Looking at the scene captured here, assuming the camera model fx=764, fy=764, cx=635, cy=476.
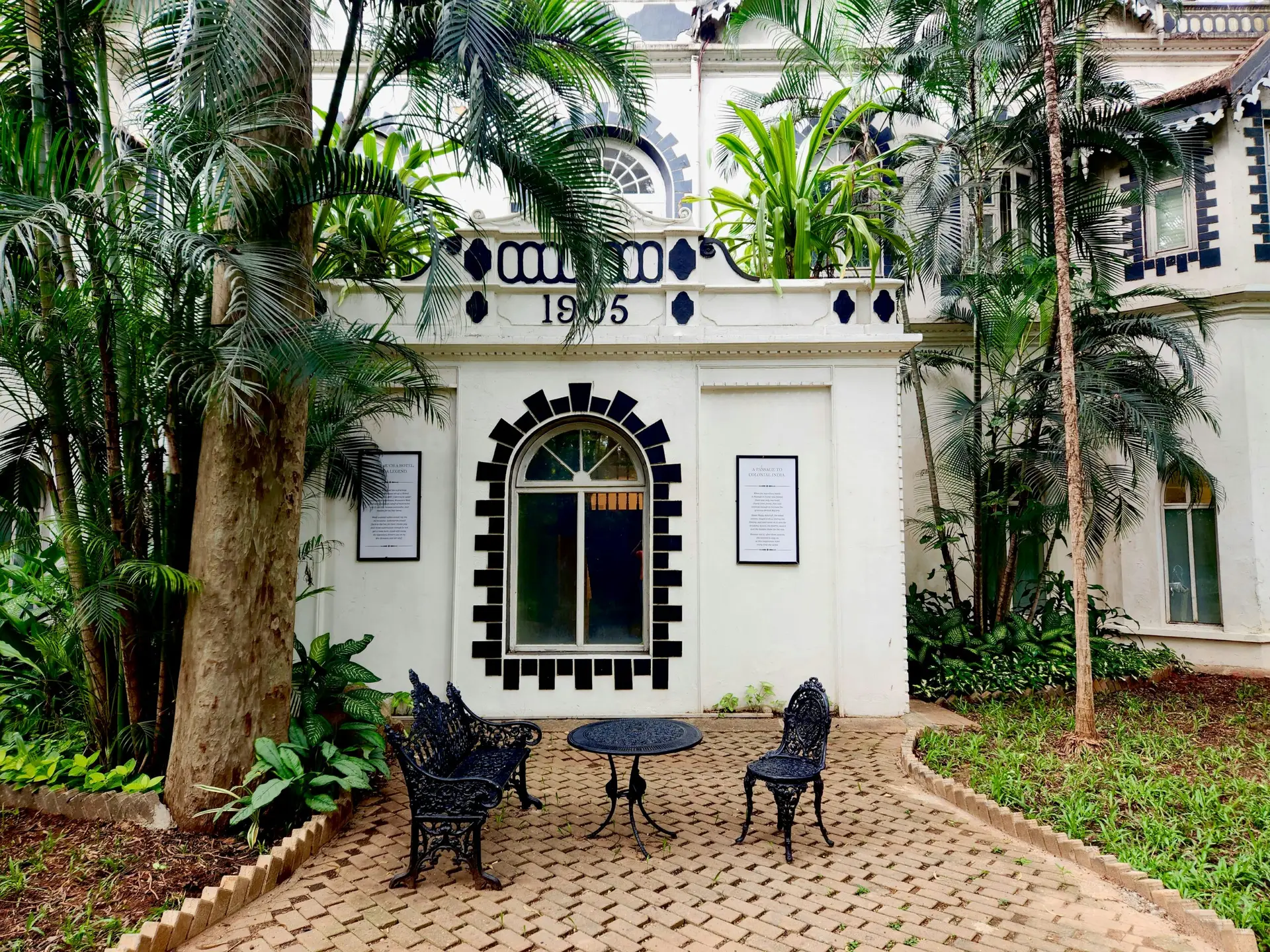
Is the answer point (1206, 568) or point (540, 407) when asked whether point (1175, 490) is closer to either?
point (1206, 568)

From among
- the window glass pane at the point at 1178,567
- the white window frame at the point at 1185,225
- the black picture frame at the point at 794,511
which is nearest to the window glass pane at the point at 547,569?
the black picture frame at the point at 794,511

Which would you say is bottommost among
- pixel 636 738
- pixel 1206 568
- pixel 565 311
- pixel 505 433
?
pixel 636 738

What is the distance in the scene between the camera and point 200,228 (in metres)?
5.15

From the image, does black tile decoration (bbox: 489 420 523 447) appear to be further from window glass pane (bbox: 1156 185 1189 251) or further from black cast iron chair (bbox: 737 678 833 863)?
window glass pane (bbox: 1156 185 1189 251)

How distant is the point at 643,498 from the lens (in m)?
7.82

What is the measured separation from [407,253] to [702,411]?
3603 mm

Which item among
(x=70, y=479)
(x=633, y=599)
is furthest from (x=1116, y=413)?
(x=70, y=479)

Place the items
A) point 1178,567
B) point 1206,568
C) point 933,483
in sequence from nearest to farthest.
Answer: point 933,483 → point 1206,568 → point 1178,567

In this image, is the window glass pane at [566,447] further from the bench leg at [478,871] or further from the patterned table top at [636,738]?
the bench leg at [478,871]

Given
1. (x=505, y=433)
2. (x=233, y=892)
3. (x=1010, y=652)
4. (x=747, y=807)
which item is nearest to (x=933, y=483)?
(x=1010, y=652)

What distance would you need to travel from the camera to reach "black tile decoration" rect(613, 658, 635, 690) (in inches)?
293

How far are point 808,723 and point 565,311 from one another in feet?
15.3

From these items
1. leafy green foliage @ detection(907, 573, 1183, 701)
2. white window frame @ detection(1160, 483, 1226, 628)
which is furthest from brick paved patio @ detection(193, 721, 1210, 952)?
white window frame @ detection(1160, 483, 1226, 628)

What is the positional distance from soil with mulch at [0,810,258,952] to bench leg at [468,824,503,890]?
1.22 m
